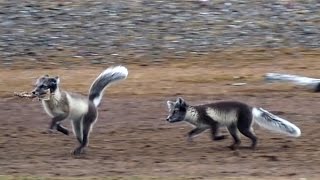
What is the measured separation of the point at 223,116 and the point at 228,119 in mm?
74

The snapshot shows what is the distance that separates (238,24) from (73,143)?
11942 mm

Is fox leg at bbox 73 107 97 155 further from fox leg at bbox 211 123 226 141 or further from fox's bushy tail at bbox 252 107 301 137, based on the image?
fox's bushy tail at bbox 252 107 301 137

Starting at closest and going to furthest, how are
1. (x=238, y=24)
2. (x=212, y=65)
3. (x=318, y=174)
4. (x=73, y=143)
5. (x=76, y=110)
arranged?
(x=318, y=174) < (x=76, y=110) < (x=73, y=143) < (x=212, y=65) < (x=238, y=24)

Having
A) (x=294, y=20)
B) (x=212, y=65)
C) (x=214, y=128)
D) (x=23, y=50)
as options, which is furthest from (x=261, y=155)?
(x=294, y=20)

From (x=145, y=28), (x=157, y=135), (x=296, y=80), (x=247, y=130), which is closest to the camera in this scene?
(x=247, y=130)

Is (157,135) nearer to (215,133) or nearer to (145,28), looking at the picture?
(215,133)

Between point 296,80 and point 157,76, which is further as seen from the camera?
point 157,76

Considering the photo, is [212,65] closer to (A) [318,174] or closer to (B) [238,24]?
(B) [238,24]

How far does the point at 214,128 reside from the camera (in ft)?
44.1

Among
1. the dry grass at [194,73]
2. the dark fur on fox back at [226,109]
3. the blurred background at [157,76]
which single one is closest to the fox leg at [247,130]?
the dark fur on fox back at [226,109]

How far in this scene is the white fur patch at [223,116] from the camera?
13.3 m

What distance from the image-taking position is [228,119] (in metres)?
13.3

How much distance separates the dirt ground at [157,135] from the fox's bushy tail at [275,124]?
0.73ft

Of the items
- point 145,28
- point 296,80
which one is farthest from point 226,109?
point 145,28
